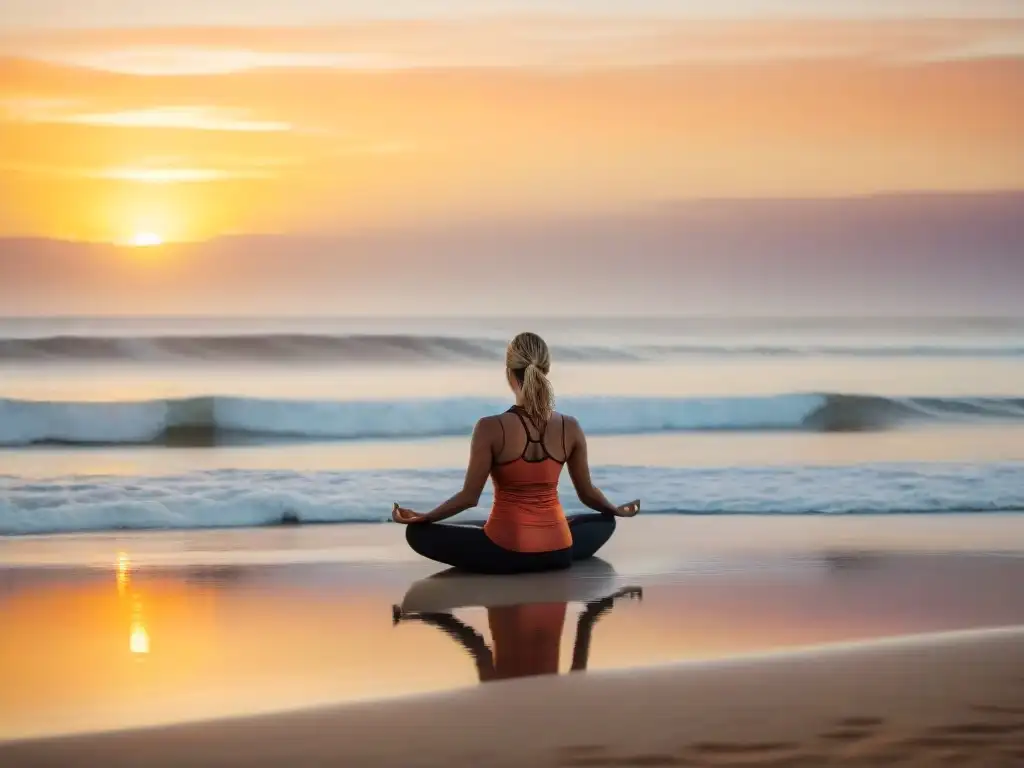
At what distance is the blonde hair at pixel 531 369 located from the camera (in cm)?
551

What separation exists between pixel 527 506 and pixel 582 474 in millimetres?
306

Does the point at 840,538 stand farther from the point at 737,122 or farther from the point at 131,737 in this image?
the point at 737,122

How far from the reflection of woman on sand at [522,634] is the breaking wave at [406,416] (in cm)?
865

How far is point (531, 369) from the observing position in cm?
550

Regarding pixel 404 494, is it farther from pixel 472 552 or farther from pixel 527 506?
pixel 527 506

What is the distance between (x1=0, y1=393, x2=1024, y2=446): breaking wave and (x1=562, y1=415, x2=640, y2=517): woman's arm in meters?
7.89

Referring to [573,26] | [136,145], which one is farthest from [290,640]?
[136,145]

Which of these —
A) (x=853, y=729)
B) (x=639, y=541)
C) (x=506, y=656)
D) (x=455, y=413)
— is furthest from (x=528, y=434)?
(x=455, y=413)

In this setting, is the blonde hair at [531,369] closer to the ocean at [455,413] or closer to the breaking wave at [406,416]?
→ the ocean at [455,413]

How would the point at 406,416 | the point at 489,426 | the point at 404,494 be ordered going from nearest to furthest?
the point at 489,426, the point at 404,494, the point at 406,416

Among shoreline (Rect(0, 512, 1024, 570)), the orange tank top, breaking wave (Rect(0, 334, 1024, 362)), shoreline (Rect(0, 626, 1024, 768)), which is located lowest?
shoreline (Rect(0, 626, 1024, 768))

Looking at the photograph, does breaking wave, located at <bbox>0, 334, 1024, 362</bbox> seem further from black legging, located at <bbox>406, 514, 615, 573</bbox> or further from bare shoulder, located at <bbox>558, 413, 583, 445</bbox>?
bare shoulder, located at <bbox>558, 413, 583, 445</bbox>

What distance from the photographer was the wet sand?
3443 mm

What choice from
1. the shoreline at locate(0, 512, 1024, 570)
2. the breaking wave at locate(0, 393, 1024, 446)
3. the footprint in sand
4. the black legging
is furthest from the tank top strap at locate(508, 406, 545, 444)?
the breaking wave at locate(0, 393, 1024, 446)
